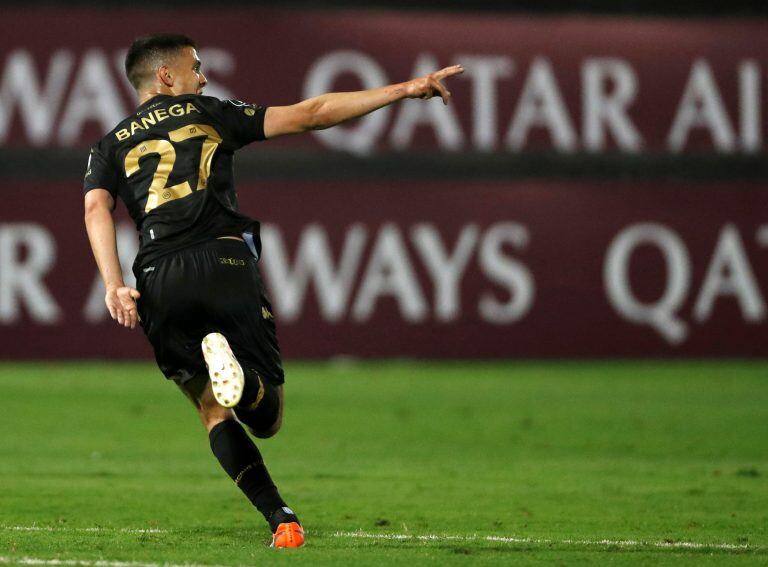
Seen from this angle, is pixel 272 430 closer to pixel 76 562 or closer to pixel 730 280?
pixel 76 562

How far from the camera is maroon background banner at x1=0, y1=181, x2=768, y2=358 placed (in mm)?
16250

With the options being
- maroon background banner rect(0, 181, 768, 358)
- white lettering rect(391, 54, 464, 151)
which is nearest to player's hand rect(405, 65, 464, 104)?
maroon background banner rect(0, 181, 768, 358)

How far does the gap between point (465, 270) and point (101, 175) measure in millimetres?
11110

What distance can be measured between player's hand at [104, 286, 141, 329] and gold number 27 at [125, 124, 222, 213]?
0.42m

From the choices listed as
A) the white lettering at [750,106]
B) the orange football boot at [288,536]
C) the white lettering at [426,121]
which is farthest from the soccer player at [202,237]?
the white lettering at [750,106]

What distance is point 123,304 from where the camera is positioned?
5.55 meters

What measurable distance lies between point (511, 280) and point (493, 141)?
1583 mm

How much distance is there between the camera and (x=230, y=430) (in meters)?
5.82

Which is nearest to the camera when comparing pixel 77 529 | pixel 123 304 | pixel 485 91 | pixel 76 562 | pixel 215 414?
pixel 76 562

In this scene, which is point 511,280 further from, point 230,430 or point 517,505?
point 230,430

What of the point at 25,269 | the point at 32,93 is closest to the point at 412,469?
the point at 25,269

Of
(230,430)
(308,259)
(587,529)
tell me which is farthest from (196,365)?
(308,259)

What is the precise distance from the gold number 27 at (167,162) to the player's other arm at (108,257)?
15 centimetres

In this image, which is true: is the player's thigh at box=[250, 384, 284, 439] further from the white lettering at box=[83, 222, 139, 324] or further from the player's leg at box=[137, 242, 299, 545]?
the white lettering at box=[83, 222, 139, 324]
